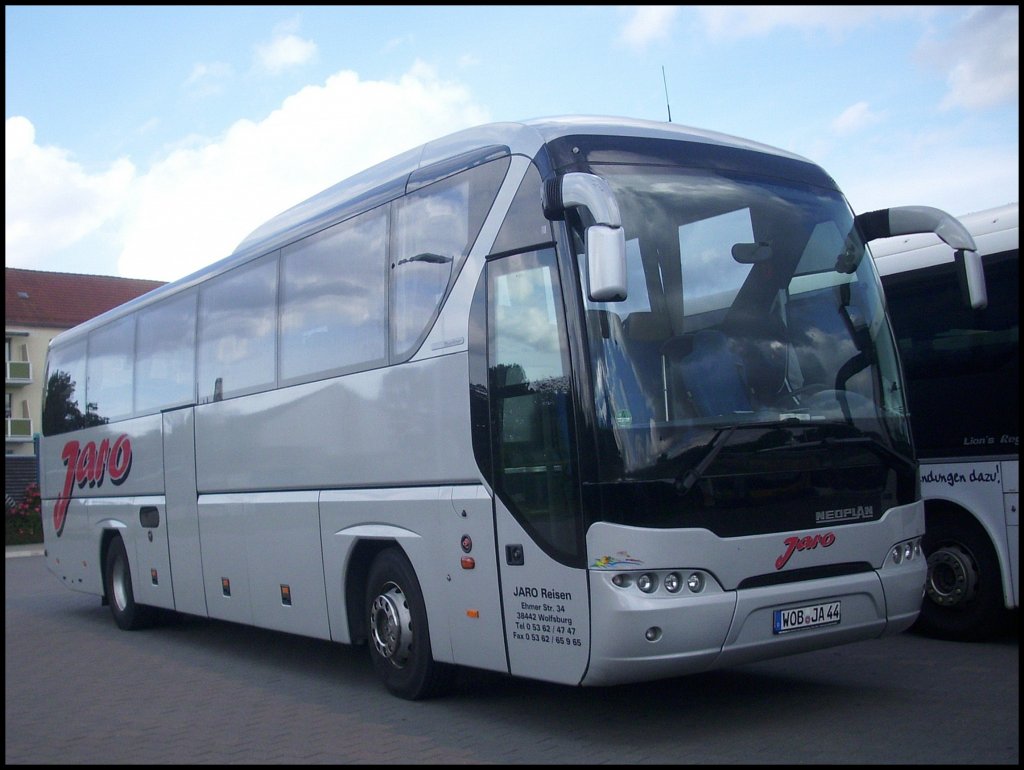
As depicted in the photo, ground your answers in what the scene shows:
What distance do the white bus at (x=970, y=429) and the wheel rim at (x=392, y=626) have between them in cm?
402

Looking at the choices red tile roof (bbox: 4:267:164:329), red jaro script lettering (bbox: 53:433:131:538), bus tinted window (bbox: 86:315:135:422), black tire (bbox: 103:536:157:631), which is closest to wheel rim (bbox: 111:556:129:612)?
black tire (bbox: 103:536:157:631)

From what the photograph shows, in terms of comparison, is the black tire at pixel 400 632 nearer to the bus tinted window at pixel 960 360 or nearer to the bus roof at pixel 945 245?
the bus tinted window at pixel 960 360

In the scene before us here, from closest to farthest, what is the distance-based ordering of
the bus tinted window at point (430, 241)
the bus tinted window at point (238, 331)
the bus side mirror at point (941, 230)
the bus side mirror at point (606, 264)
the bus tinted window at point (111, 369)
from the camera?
the bus side mirror at point (606, 264), the bus tinted window at point (430, 241), the bus side mirror at point (941, 230), the bus tinted window at point (238, 331), the bus tinted window at point (111, 369)

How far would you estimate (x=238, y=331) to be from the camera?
A: 10984 mm

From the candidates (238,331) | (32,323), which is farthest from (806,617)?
(32,323)

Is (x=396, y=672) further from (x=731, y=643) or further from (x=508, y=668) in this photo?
(x=731, y=643)

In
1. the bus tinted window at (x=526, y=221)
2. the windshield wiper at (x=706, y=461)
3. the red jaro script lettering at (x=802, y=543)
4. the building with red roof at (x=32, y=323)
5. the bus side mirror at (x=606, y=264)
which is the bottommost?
the red jaro script lettering at (x=802, y=543)

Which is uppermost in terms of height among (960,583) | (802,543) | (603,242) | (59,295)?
(59,295)

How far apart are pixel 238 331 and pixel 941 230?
6131mm

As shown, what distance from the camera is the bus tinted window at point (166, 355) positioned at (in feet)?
39.6

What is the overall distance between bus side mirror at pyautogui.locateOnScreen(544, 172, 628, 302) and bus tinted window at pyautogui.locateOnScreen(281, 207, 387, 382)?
258 cm

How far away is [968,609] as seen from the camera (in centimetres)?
960

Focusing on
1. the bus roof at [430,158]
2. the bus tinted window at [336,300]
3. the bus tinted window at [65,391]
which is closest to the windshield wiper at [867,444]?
the bus roof at [430,158]

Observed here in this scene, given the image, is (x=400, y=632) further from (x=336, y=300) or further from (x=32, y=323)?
(x=32, y=323)
